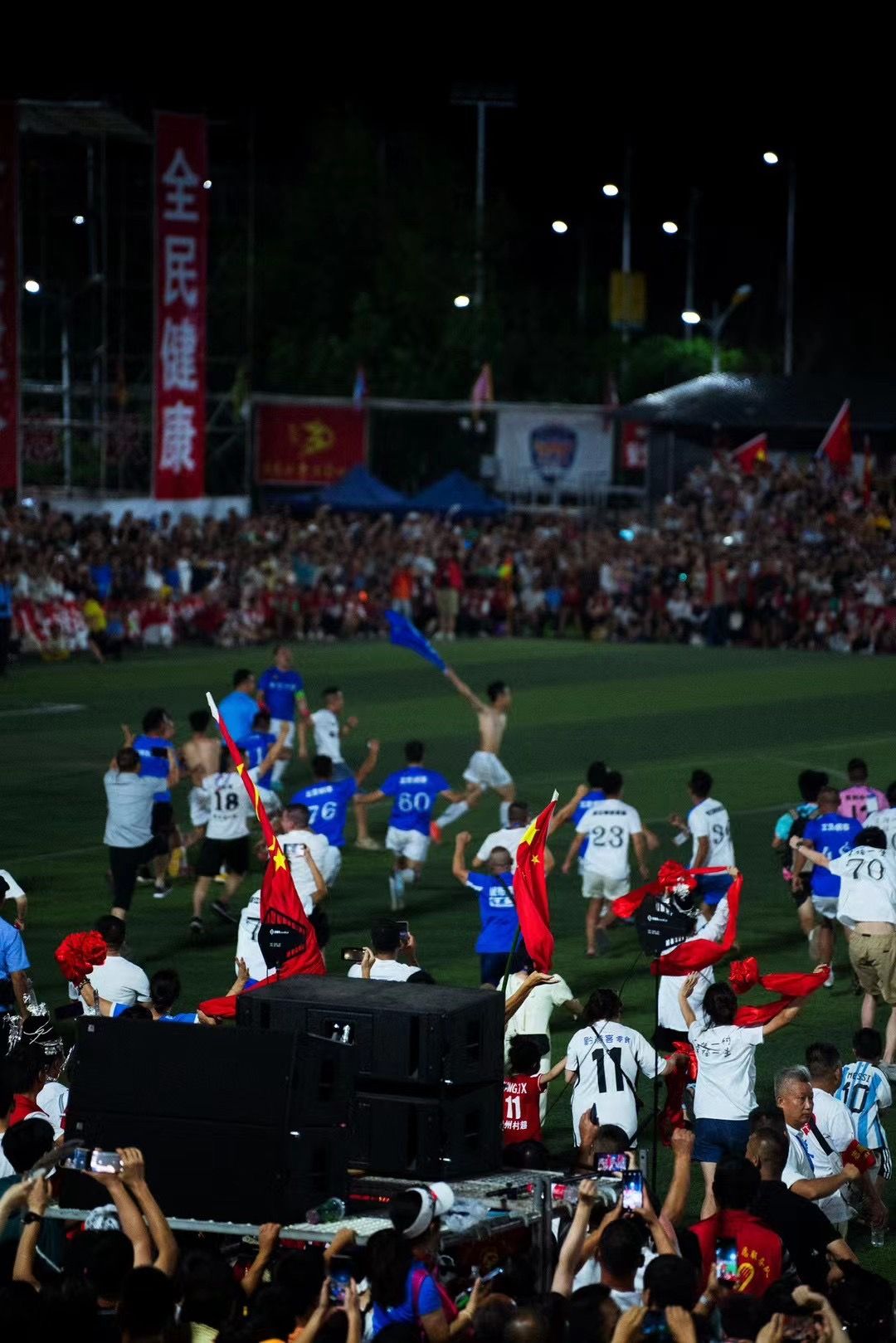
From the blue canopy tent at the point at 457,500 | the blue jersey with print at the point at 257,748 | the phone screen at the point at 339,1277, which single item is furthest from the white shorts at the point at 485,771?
the blue canopy tent at the point at 457,500

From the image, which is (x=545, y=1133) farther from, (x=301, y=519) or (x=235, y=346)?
(x=235, y=346)

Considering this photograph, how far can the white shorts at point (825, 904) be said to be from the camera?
15742mm

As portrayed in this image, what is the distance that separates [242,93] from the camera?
74.8m

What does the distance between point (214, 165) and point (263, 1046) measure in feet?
212

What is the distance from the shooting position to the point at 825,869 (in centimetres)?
1577

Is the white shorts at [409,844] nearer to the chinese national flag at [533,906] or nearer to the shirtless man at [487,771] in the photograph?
the shirtless man at [487,771]

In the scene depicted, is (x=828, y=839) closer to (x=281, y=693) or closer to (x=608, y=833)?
(x=608, y=833)

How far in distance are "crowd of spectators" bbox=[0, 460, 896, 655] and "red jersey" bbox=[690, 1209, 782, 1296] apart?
105 feet

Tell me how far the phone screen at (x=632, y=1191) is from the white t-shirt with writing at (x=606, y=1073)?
2.62m

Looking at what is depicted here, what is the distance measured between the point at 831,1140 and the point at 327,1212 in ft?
11.5

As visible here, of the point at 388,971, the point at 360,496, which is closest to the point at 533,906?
the point at 388,971

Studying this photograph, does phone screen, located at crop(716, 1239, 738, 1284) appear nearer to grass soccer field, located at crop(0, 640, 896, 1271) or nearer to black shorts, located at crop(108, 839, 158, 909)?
grass soccer field, located at crop(0, 640, 896, 1271)

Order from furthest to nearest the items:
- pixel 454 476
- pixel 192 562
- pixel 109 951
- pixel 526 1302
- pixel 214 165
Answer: pixel 214 165 → pixel 454 476 → pixel 192 562 → pixel 109 951 → pixel 526 1302

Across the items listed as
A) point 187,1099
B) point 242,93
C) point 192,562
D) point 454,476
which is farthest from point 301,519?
point 187,1099
